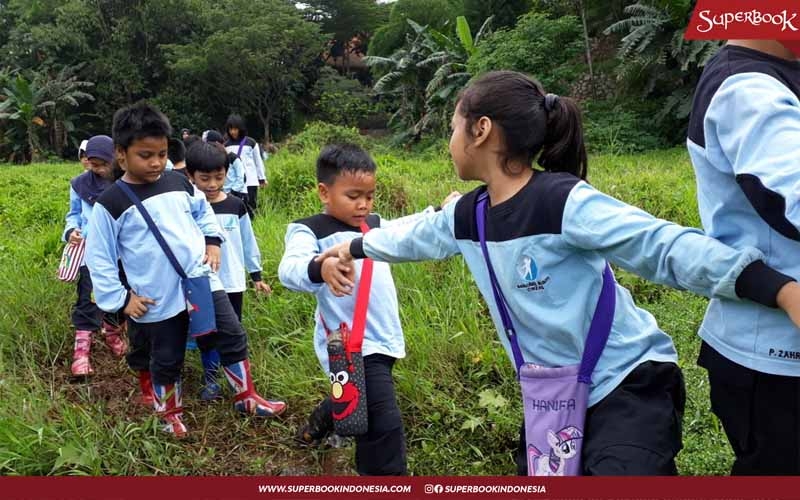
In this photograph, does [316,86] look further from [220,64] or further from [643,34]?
[643,34]

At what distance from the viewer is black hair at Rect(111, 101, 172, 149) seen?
2838mm

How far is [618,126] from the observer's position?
1248cm

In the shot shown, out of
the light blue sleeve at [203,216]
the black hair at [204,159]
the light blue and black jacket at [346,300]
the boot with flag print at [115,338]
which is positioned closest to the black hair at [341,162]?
the light blue and black jacket at [346,300]

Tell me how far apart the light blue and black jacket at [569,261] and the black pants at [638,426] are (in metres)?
0.03

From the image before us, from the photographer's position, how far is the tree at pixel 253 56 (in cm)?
2227

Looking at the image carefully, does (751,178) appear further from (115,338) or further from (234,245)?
(115,338)

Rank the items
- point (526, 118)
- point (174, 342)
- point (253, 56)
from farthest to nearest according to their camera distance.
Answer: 1. point (253, 56)
2. point (174, 342)
3. point (526, 118)

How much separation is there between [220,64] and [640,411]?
23011 millimetres

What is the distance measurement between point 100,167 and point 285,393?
1805mm

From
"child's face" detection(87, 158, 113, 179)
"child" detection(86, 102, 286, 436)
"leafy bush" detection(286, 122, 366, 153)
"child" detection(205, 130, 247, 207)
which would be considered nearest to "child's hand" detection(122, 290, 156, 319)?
"child" detection(86, 102, 286, 436)

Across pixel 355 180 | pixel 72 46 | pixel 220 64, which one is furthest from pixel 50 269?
pixel 72 46

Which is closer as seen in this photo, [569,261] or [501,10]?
[569,261]

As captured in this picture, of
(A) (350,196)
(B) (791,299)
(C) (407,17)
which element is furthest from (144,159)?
(C) (407,17)

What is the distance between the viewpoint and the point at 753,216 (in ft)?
4.40
